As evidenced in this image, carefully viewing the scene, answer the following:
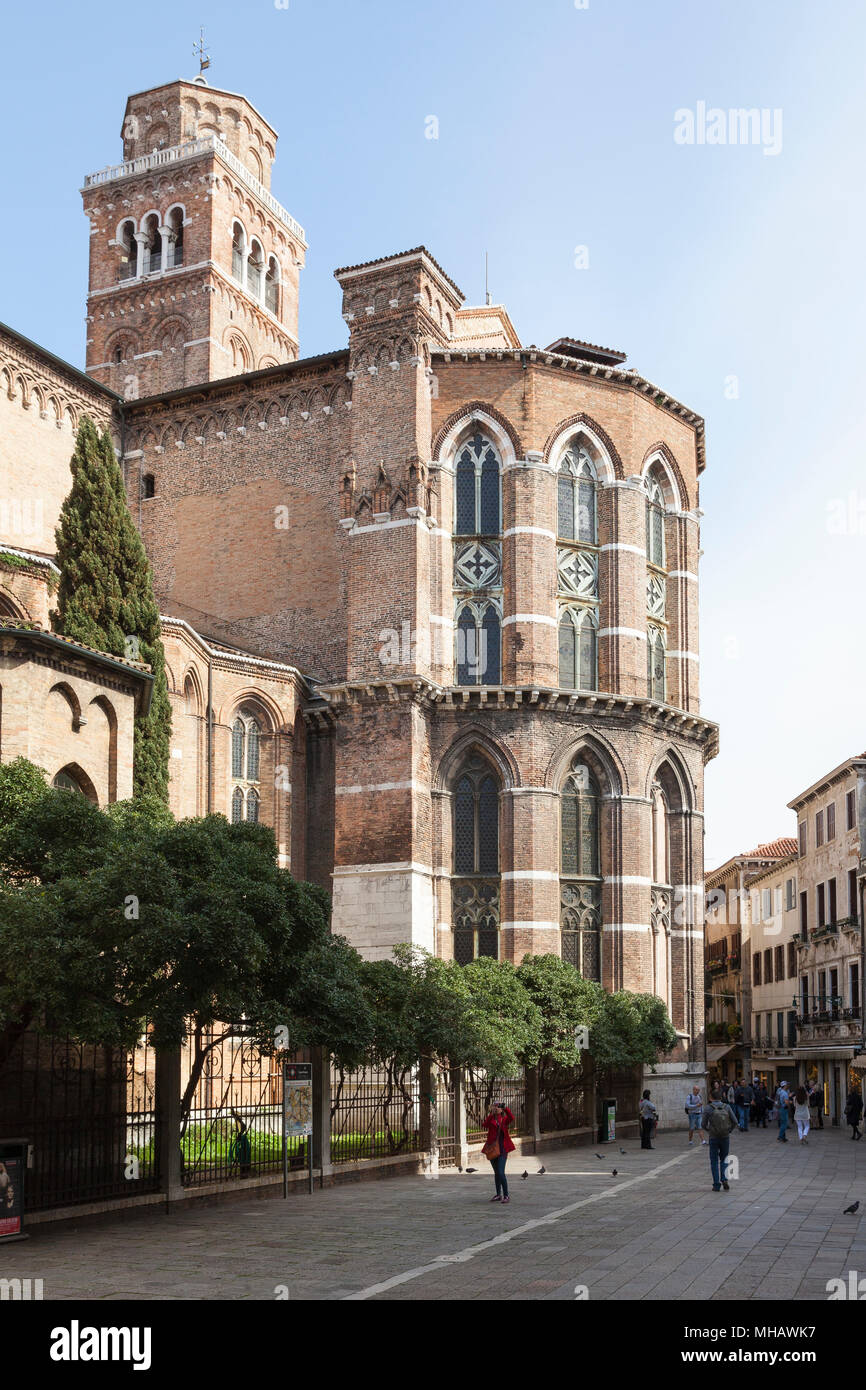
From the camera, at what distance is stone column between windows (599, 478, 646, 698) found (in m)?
36.8

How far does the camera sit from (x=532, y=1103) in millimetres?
29953

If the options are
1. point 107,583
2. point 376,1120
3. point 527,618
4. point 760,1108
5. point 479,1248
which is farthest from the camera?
point 760,1108

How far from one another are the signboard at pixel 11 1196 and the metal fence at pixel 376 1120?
804 centimetres

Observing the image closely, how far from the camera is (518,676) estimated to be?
117 feet

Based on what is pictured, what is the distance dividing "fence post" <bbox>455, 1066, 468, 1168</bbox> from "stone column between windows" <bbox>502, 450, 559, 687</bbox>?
40.3ft

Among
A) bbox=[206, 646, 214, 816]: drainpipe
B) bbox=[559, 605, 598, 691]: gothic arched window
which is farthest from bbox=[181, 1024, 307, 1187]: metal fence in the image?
bbox=[559, 605, 598, 691]: gothic arched window

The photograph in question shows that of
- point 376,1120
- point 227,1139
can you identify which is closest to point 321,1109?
point 376,1120

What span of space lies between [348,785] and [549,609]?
6893mm

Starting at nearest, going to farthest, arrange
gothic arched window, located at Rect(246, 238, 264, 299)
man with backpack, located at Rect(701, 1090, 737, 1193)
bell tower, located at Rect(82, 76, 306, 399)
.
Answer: man with backpack, located at Rect(701, 1090, 737, 1193), bell tower, located at Rect(82, 76, 306, 399), gothic arched window, located at Rect(246, 238, 264, 299)

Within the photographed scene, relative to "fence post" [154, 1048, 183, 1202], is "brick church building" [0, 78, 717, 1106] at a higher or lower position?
higher

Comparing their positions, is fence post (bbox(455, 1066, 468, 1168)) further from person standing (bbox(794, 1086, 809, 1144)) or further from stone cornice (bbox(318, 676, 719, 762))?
person standing (bbox(794, 1086, 809, 1144))

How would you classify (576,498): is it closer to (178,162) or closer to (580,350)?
(580,350)

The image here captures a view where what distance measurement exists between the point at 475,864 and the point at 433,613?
6496 mm

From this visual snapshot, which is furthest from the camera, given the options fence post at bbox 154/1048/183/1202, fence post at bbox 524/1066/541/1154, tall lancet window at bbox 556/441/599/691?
tall lancet window at bbox 556/441/599/691
